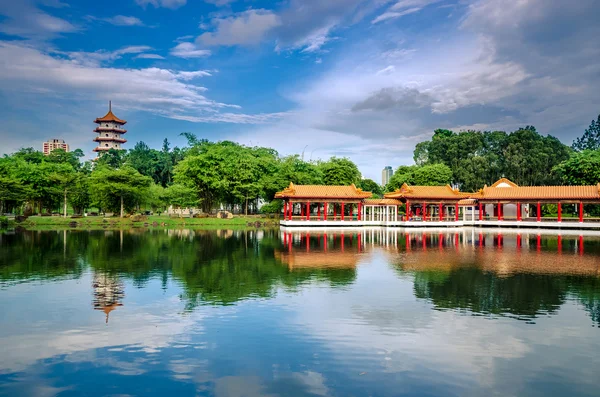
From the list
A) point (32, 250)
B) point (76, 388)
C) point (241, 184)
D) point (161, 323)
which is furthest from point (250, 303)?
point (241, 184)

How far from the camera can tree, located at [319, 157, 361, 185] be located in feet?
193

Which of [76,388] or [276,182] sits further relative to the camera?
[276,182]

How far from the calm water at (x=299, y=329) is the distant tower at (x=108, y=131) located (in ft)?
257

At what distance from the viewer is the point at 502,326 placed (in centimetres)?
1084

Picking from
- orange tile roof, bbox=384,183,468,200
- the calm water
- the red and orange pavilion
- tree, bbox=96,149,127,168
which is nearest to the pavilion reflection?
the calm water

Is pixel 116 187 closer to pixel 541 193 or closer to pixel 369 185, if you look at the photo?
pixel 369 185

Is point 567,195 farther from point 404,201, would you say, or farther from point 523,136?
point 523,136

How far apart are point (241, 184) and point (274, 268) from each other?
3464 centimetres

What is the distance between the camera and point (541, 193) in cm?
4628

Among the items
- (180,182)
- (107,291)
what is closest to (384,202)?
(180,182)

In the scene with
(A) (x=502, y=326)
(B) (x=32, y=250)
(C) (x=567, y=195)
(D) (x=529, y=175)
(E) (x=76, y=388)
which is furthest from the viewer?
(D) (x=529, y=175)

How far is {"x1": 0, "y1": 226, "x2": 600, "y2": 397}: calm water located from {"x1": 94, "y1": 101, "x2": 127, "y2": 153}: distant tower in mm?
78349

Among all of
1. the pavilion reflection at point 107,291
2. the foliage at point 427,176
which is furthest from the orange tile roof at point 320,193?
the pavilion reflection at point 107,291

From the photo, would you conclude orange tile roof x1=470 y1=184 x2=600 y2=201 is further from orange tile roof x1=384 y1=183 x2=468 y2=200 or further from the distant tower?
the distant tower
